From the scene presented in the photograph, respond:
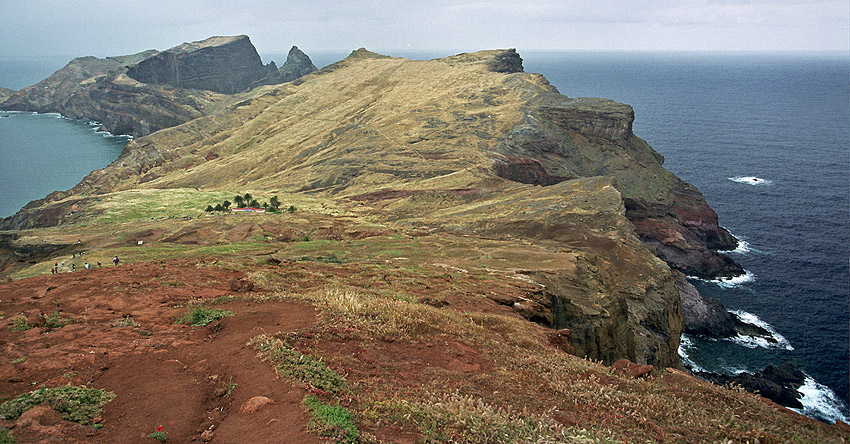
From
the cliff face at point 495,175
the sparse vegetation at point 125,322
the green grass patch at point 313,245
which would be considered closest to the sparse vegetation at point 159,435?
the sparse vegetation at point 125,322

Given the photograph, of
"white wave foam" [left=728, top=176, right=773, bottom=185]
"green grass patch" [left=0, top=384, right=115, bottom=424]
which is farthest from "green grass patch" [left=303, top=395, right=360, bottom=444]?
"white wave foam" [left=728, top=176, right=773, bottom=185]

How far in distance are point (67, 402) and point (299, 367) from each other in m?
5.35

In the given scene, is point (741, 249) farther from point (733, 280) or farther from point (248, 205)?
point (248, 205)

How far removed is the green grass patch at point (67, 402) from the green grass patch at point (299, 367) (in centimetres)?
394


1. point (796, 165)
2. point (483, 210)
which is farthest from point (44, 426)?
point (796, 165)

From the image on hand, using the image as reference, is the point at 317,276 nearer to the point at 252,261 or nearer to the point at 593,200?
the point at 252,261

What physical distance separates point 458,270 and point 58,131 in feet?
755

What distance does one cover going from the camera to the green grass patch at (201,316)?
1761 cm

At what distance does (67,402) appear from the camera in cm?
1123

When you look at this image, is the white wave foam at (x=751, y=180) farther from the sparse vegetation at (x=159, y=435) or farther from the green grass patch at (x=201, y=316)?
the sparse vegetation at (x=159, y=435)

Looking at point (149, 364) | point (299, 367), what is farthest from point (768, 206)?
point (149, 364)

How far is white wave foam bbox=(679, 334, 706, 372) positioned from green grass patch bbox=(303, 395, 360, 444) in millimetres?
56346

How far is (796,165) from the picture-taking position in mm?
133250

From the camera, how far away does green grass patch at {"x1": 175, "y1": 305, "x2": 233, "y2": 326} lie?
17609mm
